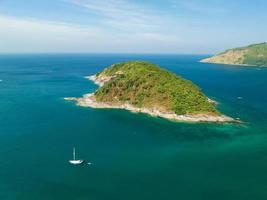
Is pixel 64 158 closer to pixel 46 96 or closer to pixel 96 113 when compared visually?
pixel 96 113

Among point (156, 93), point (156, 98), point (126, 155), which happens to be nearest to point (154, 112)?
point (156, 98)

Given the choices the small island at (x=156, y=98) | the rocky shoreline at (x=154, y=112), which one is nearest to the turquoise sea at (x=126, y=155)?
the rocky shoreline at (x=154, y=112)

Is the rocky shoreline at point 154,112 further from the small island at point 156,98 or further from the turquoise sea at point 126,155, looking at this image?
the turquoise sea at point 126,155

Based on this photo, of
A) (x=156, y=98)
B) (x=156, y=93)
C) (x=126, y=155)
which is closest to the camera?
(x=126, y=155)

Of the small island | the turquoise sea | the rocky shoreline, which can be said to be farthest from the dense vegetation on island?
the turquoise sea

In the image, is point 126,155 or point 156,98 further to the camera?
point 156,98

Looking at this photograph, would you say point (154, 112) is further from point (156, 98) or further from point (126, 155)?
point (126, 155)

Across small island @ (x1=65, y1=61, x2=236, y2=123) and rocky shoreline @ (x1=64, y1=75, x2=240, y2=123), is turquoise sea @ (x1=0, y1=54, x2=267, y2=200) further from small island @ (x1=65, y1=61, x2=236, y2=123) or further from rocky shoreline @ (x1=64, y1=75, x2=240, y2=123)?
small island @ (x1=65, y1=61, x2=236, y2=123)
